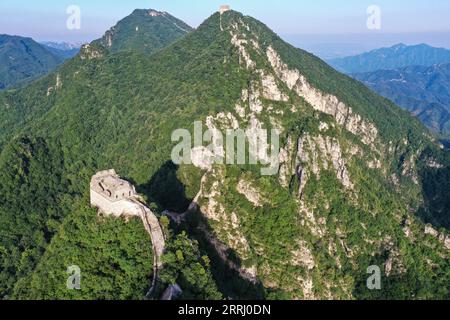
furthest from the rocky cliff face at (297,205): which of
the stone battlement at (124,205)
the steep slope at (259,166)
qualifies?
the stone battlement at (124,205)

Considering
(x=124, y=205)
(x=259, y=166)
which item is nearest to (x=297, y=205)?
(x=259, y=166)

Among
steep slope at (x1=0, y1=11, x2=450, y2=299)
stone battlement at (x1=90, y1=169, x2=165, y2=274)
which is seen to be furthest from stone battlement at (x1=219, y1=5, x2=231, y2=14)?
stone battlement at (x1=90, y1=169, x2=165, y2=274)

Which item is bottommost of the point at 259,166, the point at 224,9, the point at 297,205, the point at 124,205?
the point at 297,205

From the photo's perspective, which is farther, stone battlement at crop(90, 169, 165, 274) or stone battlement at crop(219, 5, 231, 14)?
stone battlement at crop(219, 5, 231, 14)

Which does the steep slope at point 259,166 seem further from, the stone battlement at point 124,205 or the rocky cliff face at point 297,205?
the stone battlement at point 124,205

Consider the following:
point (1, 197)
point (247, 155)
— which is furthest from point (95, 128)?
point (247, 155)

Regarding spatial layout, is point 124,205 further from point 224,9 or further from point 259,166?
point 224,9

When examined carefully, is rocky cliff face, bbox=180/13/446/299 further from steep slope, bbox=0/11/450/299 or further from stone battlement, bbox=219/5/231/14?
stone battlement, bbox=219/5/231/14

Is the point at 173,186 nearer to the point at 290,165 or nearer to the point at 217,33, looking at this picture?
A: the point at 290,165
